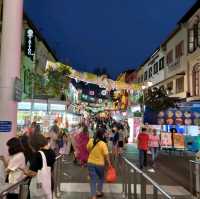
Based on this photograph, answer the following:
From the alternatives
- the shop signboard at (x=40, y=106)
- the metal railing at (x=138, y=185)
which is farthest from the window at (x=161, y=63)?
the metal railing at (x=138, y=185)

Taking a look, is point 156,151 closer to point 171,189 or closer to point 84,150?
point 84,150

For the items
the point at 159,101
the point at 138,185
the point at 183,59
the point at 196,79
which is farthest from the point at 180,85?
the point at 138,185

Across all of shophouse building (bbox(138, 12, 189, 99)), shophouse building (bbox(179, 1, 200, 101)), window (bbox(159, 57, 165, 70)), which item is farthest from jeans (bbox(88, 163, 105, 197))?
window (bbox(159, 57, 165, 70))

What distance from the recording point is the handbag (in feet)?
24.1

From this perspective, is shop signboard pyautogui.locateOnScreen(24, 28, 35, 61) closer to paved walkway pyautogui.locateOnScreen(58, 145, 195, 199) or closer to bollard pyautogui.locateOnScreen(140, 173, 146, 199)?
paved walkway pyautogui.locateOnScreen(58, 145, 195, 199)

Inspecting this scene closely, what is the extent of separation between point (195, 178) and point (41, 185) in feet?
20.5

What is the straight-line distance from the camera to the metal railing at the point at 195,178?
1225 cm

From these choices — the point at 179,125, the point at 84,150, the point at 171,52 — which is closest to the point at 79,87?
the point at 171,52

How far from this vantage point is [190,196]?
12938 millimetres

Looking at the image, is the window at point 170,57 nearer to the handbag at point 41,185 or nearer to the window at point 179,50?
the window at point 179,50

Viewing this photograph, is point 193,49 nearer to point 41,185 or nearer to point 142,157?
point 142,157

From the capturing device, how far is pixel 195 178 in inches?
500

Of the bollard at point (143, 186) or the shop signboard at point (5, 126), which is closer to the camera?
the bollard at point (143, 186)

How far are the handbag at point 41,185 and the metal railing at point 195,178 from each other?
5.59 m
